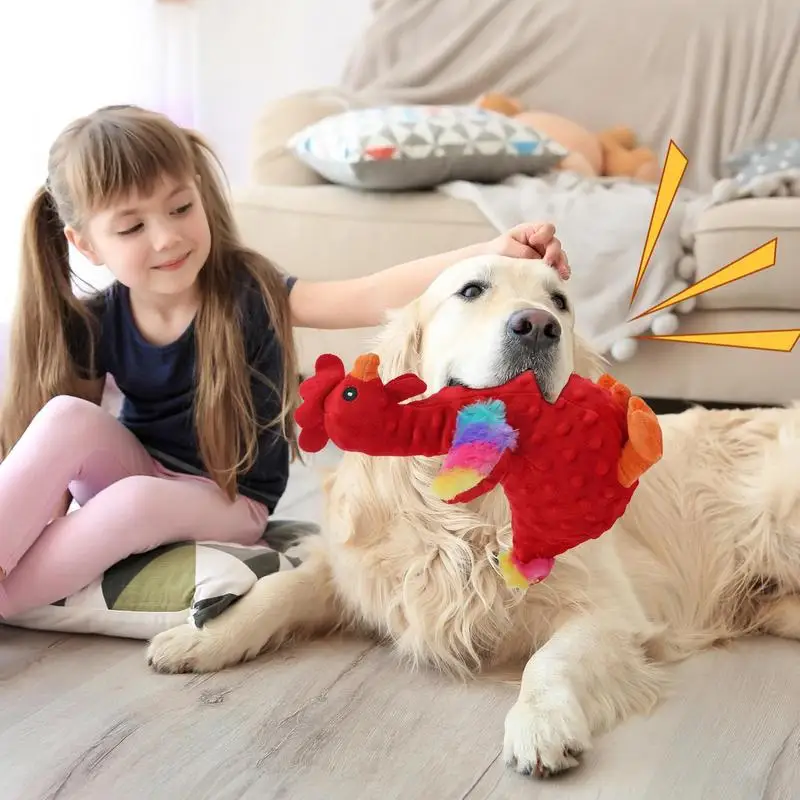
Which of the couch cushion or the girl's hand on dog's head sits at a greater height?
the girl's hand on dog's head

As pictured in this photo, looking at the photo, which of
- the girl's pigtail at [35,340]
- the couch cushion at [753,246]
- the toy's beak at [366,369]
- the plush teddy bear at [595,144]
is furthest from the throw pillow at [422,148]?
the toy's beak at [366,369]

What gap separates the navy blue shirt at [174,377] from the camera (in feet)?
5.88

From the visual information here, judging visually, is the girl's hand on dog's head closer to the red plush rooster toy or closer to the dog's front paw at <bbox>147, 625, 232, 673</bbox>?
the red plush rooster toy

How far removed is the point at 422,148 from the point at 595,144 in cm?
104

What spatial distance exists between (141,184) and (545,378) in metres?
0.84

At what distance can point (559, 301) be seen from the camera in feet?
4.53

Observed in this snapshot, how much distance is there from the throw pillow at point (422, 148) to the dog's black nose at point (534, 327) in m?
1.65

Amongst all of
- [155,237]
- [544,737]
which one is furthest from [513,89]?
[544,737]

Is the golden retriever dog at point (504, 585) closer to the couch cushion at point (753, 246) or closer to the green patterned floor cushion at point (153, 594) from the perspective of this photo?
the green patterned floor cushion at point (153, 594)

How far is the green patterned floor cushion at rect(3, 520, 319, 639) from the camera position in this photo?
58.3 inches

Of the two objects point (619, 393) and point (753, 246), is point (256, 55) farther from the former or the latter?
point (619, 393)

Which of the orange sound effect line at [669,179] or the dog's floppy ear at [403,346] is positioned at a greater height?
the orange sound effect line at [669,179]

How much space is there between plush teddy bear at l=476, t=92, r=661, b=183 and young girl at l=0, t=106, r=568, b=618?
73.0 inches

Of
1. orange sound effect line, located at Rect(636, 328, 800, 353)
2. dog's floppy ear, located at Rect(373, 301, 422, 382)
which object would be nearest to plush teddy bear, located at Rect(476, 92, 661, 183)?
dog's floppy ear, located at Rect(373, 301, 422, 382)
